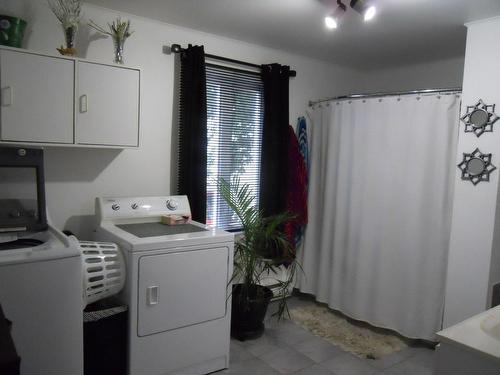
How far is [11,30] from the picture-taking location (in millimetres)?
2150

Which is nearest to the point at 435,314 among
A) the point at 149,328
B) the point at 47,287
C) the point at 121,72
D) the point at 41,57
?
the point at 149,328

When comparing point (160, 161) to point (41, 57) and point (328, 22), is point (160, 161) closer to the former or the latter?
point (41, 57)

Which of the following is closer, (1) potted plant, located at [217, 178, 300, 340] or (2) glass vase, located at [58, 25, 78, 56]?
(2) glass vase, located at [58, 25, 78, 56]

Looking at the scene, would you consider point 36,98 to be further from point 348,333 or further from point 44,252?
point 348,333

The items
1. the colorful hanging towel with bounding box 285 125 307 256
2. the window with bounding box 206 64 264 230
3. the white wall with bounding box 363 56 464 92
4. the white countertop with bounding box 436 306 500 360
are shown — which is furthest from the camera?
the colorful hanging towel with bounding box 285 125 307 256

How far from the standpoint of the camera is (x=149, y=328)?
7.14 ft

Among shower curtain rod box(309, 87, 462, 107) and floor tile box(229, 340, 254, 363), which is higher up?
shower curtain rod box(309, 87, 462, 107)

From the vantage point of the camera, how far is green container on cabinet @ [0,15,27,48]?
2129mm

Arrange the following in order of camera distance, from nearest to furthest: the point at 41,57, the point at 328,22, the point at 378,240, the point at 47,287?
1. the point at 47,287
2. the point at 41,57
3. the point at 328,22
4. the point at 378,240

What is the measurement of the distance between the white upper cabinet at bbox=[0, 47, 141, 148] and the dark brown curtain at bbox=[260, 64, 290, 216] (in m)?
1.22

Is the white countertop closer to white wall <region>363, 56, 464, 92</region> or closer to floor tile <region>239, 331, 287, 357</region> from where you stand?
floor tile <region>239, 331, 287, 357</region>

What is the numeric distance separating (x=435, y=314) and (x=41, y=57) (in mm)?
3006

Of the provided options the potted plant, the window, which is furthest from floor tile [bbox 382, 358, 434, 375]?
the window

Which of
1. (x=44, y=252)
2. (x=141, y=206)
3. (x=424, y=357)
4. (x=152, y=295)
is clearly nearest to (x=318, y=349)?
(x=424, y=357)
